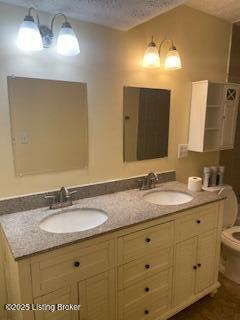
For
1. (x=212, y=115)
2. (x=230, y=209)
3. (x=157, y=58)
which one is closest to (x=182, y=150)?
(x=212, y=115)

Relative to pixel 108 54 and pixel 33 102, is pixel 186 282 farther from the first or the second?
pixel 108 54

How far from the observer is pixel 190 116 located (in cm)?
219

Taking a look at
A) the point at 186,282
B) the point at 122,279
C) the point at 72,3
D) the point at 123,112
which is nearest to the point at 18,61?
the point at 72,3

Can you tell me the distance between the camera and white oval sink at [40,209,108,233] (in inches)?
58.1

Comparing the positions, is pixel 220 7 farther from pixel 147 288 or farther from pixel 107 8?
pixel 147 288

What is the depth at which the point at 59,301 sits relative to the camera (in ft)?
3.96

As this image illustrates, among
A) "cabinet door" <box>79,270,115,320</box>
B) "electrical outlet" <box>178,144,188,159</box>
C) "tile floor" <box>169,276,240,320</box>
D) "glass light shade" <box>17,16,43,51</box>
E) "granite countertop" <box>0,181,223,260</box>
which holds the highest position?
"glass light shade" <box>17,16,43,51</box>

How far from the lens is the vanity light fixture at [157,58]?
1.76 m

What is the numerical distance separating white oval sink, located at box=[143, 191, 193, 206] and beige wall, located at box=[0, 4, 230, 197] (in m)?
0.22

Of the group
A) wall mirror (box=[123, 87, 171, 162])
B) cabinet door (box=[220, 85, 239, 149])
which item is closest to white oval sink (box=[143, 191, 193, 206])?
wall mirror (box=[123, 87, 171, 162])

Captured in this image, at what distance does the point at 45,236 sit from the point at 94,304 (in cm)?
48

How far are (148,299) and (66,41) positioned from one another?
167 centimetres

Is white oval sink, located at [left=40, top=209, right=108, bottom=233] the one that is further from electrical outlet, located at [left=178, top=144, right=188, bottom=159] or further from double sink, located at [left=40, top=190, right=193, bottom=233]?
electrical outlet, located at [left=178, top=144, right=188, bottom=159]

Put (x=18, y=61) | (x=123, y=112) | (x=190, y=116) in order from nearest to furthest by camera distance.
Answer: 1. (x=18, y=61)
2. (x=123, y=112)
3. (x=190, y=116)
